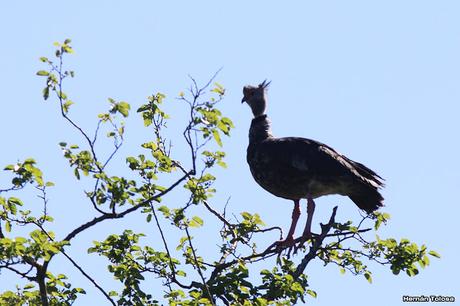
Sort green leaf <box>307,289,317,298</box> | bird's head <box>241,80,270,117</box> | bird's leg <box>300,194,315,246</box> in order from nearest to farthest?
green leaf <box>307,289,317,298</box>
bird's leg <box>300,194,315,246</box>
bird's head <box>241,80,270,117</box>

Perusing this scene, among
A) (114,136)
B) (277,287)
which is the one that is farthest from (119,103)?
(277,287)

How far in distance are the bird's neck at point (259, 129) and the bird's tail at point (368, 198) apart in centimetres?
129

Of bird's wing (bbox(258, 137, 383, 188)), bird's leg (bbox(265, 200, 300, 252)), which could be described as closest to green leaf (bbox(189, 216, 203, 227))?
bird's leg (bbox(265, 200, 300, 252))

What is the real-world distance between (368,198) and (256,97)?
2246mm

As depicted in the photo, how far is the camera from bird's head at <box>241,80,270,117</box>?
9.80 meters

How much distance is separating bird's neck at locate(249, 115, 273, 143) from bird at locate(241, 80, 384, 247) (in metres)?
0.33

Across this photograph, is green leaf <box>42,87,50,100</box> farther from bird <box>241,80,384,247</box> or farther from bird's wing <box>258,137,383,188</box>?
bird's wing <box>258,137,383,188</box>

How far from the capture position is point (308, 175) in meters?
8.17

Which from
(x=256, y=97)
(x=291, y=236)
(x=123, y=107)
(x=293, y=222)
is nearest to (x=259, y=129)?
(x=256, y=97)

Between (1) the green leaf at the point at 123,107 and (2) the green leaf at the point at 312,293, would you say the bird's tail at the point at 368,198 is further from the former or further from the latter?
(1) the green leaf at the point at 123,107

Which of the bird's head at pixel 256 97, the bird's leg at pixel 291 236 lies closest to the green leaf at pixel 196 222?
the bird's leg at pixel 291 236

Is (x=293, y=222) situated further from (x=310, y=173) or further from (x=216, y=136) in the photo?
(x=216, y=136)

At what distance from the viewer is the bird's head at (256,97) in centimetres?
980

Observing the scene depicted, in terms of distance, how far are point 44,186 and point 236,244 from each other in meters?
1.72
